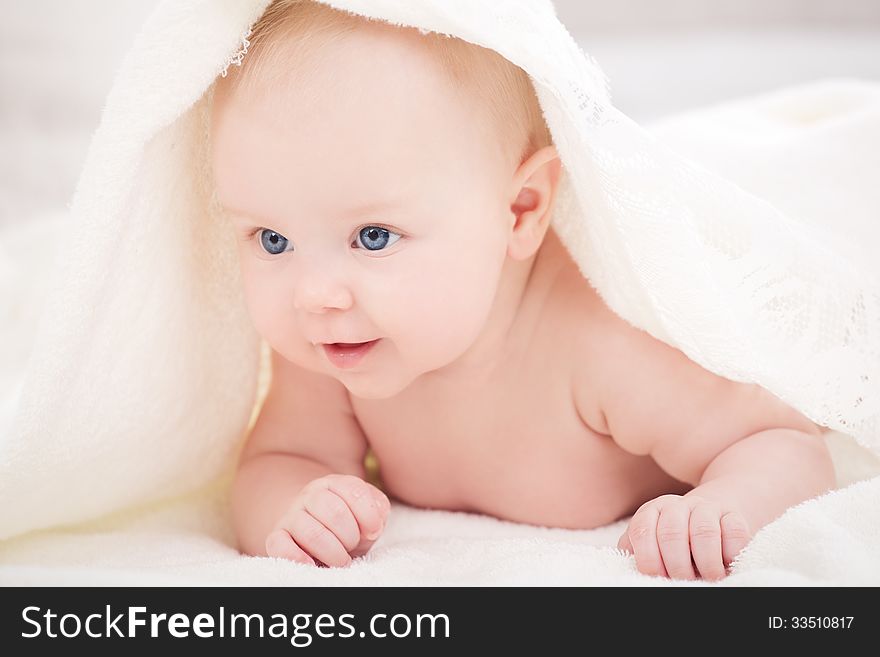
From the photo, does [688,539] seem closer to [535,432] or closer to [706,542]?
[706,542]

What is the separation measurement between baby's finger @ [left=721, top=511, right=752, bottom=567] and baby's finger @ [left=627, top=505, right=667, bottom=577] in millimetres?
48

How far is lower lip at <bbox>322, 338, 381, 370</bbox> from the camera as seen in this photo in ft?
2.88

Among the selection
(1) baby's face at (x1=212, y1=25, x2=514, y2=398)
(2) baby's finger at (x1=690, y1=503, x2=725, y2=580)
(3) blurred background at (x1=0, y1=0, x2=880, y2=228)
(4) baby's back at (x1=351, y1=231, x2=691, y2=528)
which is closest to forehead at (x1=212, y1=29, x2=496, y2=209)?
(1) baby's face at (x1=212, y1=25, x2=514, y2=398)

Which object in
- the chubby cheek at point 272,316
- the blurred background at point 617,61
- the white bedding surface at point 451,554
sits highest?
the blurred background at point 617,61

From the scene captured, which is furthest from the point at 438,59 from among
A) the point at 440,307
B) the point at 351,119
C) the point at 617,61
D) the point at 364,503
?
the point at 617,61

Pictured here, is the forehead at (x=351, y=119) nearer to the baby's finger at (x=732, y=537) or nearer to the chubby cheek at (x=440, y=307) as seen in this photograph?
the chubby cheek at (x=440, y=307)

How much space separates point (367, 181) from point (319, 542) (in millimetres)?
296

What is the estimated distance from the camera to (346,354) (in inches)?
34.5

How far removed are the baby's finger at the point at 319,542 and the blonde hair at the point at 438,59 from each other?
359 millimetres

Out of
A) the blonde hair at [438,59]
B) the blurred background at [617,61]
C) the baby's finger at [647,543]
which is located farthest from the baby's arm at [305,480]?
the blurred background at [617,61]

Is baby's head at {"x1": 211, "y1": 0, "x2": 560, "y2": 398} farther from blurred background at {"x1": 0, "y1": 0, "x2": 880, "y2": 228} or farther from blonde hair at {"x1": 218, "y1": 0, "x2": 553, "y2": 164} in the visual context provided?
Answer: blurred background at {"x1": 0, "y1": 0, "x2": 880, "y2": 228}

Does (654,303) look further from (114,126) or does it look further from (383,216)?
(114,126)

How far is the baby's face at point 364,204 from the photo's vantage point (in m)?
0.81

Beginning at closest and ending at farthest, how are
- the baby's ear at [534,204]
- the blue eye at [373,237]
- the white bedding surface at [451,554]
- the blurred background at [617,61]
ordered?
the white bedding surface at [451,554], the blue eye at [373,237], the baby's ear at [534,204], the blurred background at [617,61]
